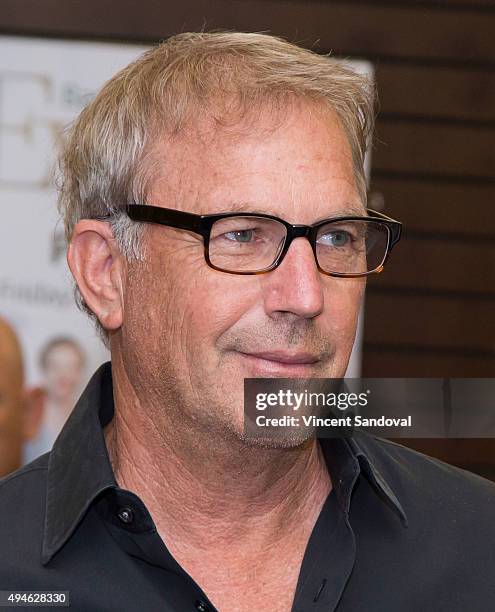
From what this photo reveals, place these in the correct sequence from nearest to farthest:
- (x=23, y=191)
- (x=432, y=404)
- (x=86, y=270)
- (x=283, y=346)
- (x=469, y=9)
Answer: (x=283, y=346) → (x=432, y=404) → (x=86, y=270) → (x=23, y=191) → (x=469, y=9)

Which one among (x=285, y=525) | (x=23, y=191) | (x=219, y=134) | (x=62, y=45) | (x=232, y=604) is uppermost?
(x=62, y=45)

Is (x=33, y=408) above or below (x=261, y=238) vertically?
below

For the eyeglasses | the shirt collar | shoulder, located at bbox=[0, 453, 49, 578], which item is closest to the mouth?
the eyeglasses

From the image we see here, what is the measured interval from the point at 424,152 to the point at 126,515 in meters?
2.48

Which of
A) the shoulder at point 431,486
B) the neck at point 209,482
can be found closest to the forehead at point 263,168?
the neck at point 209,482

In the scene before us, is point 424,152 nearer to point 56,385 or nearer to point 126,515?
point 56,385

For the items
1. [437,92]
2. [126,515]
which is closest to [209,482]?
[126,515]

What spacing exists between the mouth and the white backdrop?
1.62m

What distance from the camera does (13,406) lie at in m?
3.20

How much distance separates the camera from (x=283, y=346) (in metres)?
1.51

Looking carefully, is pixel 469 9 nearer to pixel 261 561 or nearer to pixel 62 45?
pixel 62 45

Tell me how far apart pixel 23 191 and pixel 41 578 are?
178 cm

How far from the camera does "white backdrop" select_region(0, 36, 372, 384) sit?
310 cm

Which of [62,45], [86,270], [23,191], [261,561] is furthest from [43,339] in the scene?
[261,561]
